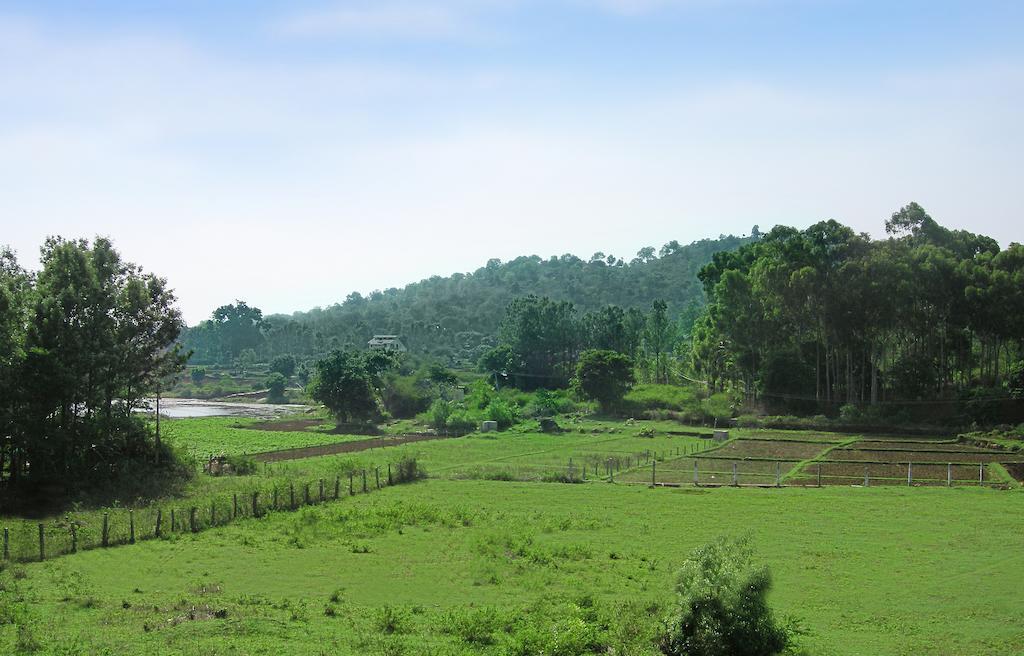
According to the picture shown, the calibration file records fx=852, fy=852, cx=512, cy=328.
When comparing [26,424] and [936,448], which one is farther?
[936,448]

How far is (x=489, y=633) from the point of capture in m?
18.4

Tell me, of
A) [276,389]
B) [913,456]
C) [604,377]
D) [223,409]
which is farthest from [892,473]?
[276,389]

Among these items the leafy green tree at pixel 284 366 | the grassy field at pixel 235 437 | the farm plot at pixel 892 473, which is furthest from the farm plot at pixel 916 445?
the leafy green tree at pixel 284 366

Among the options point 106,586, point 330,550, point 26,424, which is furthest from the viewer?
point 26,424

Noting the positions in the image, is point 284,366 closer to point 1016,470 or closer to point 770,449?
point 770,449

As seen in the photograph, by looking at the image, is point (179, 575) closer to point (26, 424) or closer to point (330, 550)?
point (330, 550)

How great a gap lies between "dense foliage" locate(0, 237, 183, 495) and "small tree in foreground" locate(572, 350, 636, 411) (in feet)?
147

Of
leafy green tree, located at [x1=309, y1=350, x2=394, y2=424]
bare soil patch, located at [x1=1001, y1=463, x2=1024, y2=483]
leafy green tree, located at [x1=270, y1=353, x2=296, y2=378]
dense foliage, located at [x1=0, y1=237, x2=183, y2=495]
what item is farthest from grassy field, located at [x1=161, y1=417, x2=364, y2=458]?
leafy green tree, located at [x1=270, y1=353, x2=296, y2=378]

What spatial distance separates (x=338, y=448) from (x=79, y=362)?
24867mm

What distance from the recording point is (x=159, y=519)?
28703mm

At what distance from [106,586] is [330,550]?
663 centimetres

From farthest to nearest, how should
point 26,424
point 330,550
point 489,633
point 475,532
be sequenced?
point 26,424, point 475,532, point 330,550, point 489,633

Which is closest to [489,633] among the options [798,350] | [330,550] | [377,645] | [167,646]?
[377,645]

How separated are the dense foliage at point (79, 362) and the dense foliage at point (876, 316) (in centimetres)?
4887
